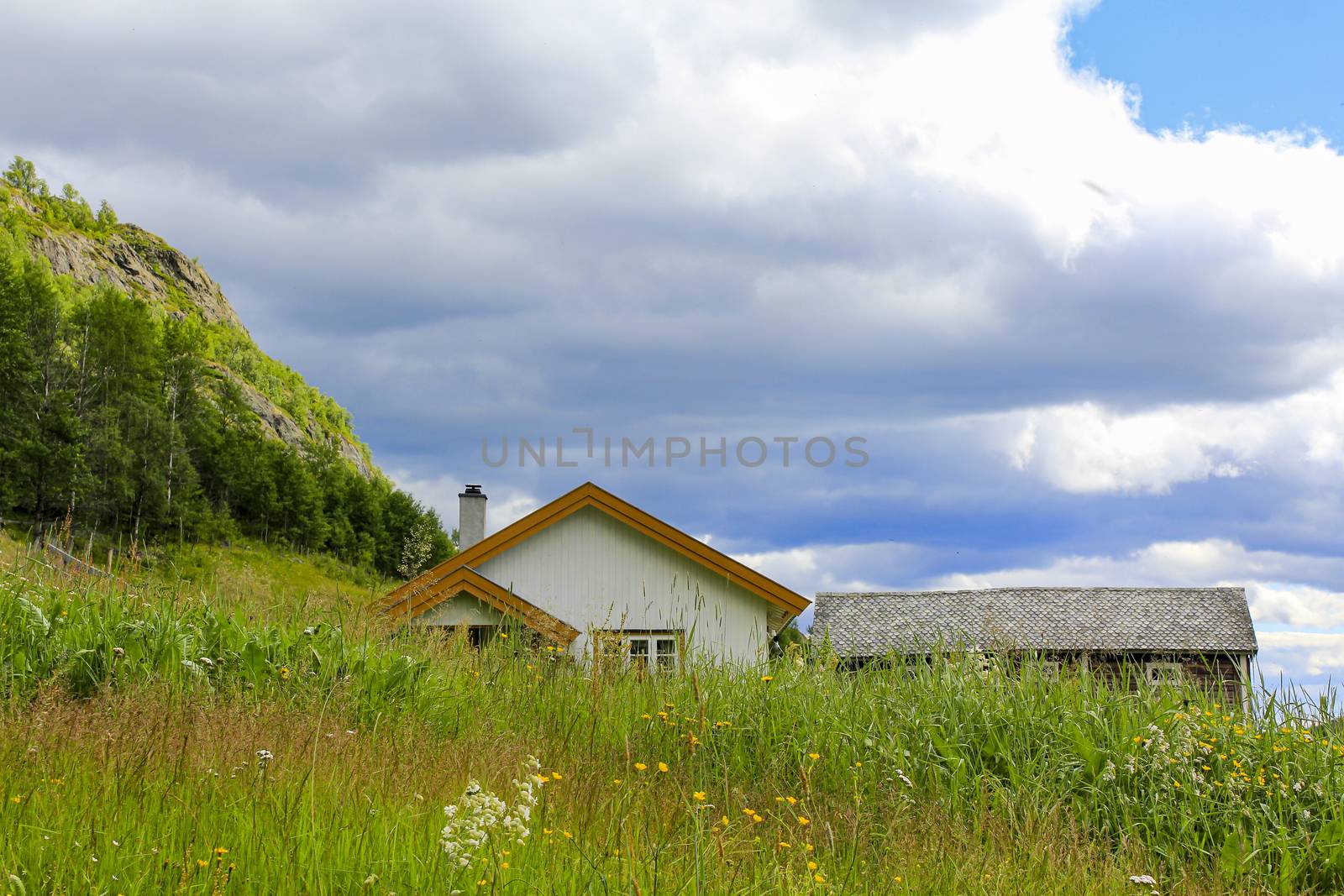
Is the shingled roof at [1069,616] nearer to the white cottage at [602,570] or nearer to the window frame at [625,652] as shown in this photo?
the white cottage at [602,570]

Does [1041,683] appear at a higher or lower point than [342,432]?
lower

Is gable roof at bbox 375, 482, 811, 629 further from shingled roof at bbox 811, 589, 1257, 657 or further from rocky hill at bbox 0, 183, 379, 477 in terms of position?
rocky hill at bbox 0, 183, 379, 477

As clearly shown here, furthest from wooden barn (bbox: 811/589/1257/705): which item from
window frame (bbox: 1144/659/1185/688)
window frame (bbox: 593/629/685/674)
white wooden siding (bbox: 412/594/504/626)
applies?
window frame (bbox: 593/629/685/674)

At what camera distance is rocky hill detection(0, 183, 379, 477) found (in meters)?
134

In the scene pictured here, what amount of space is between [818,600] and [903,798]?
30139mm

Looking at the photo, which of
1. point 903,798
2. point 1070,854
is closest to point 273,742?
point 903,798

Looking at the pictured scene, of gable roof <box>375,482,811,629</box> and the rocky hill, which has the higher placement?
the rocky hill

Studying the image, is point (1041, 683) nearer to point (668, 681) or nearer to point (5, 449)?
point (668, 681)

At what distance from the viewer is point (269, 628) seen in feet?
23.0

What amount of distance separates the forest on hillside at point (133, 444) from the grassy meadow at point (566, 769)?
31199 millimetres

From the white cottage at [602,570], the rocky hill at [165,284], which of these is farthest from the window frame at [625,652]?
the rocky hill at [165,284]

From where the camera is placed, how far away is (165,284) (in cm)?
18575

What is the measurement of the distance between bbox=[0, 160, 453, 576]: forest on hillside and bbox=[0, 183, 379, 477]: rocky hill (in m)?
47.5

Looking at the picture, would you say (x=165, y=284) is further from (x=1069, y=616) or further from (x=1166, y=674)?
(x=1166, y=674)
